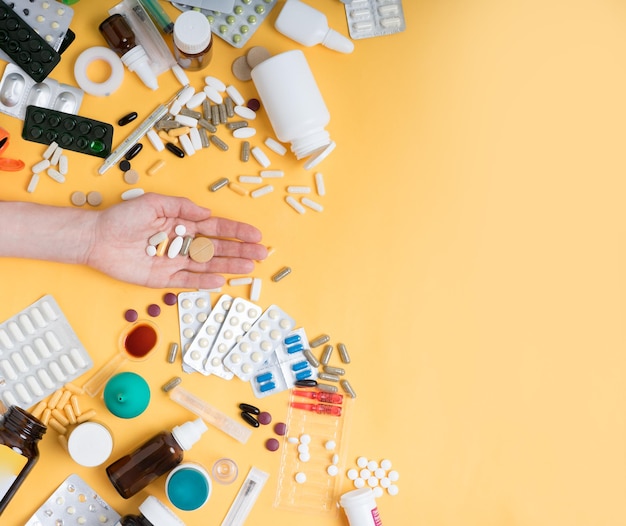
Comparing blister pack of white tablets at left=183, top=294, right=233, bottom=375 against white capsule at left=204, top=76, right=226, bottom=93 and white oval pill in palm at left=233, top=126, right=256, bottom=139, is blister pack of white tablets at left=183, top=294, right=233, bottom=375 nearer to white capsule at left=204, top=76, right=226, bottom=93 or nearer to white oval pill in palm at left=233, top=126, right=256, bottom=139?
white oval pill in palm at left=233, top=126, right=256, bottom=139

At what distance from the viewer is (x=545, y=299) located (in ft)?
6.56

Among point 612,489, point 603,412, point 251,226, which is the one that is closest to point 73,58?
point 251,226

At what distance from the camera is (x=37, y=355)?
6.01 ft

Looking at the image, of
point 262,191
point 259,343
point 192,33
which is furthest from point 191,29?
point 259,343

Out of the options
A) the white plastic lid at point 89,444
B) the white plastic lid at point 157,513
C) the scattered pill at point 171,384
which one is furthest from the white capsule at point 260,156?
the white plastic lid at point 157,513

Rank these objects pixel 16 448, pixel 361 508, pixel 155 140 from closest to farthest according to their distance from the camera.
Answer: pixel 16 448
pixel 361 508
pixel 155 140

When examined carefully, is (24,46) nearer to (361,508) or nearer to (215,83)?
(215,83)

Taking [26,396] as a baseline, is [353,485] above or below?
below

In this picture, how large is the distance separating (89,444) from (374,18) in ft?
5.13

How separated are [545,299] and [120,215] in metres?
1.35

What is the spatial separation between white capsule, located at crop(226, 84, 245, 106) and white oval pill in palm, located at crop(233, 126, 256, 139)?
85 millimetres

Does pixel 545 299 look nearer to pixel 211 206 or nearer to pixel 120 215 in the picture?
pixel 211 206

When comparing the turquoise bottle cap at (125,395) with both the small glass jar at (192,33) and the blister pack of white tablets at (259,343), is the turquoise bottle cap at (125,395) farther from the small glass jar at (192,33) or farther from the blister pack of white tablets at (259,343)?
the small glass jar at (192,33)

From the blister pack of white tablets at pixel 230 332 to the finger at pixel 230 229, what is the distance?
0.19m
